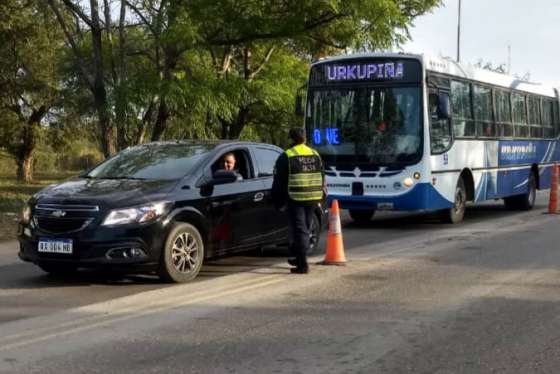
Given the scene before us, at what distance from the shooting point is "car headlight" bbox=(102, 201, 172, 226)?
8086 mm

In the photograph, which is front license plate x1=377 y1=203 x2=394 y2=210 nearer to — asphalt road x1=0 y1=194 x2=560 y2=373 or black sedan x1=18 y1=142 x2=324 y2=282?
asphalt road x1=0 y1=194 x2=560 y2=373

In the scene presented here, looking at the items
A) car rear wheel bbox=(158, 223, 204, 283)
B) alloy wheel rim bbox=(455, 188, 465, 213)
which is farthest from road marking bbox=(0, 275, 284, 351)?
alloy wheel rim bbox=(455, 188, 465, 213)

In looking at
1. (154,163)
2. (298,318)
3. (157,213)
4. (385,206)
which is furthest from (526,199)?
(298,318)

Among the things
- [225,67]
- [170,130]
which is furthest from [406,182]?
[170,130]

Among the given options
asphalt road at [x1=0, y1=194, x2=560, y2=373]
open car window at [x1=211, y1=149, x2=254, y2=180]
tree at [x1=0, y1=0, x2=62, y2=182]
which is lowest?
asphalt road at [x1=0, y1=194, x2=560, y2=373]

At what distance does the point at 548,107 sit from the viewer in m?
21.0

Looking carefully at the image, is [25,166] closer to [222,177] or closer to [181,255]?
[222,177]

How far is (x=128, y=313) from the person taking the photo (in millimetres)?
7039

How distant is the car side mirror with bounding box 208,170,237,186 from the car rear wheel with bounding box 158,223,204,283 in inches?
25.8

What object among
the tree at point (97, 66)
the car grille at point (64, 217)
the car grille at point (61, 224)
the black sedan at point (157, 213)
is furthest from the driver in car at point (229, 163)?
the tree at point (97, 66)

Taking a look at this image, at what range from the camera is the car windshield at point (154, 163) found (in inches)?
359

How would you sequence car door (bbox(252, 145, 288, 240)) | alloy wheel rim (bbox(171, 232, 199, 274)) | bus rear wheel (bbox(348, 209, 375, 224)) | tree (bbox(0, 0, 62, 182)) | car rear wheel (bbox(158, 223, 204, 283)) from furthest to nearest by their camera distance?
tree (bbox(0, 0, 62, 182)) < bus rear wheel (bbox(348, 209, 375, 224)) < car door (bbox(252, 145, 288, 240)) < alloy wheel rim (bbox(171, 232, 199, 274)) < car rear wheel (bbox(158, 223, 204, 283))

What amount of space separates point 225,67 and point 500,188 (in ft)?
32.5

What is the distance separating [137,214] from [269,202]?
2.33 m
